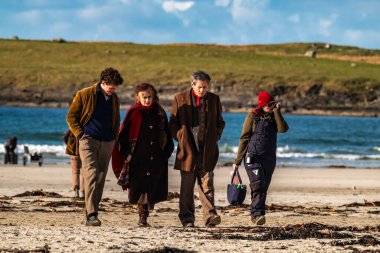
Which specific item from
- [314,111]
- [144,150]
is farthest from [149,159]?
[314,111]

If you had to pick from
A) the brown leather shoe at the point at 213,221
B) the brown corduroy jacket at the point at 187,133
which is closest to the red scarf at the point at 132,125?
the brown corduroy jacket at the point at 187,133

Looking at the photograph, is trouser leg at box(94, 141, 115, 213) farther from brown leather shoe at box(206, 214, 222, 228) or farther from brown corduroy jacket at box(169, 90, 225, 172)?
brown leather shoe at box(206, 214, 222, 228)

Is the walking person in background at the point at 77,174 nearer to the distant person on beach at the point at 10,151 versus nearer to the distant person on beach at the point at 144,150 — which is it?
the distant person on beach at the point at 144,150

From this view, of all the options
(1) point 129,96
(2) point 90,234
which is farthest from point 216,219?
(1) point 129,96

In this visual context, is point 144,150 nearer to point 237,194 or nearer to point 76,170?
point 237,194

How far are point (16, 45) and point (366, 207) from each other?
12505 centimetres

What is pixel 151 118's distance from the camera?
11539 millimetres

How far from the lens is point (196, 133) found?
452 inches

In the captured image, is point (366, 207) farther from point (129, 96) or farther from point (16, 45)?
point (16, 45)

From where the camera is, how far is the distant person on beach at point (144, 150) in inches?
452

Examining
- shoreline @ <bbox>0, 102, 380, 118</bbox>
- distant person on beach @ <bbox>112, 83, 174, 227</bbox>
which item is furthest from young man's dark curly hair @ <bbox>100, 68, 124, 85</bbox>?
shoreline @ <bbox>0, 102, 380, 118</bbox>

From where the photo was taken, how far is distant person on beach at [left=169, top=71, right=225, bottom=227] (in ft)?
37.5

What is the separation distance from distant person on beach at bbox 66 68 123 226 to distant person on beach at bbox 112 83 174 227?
0.50 ft

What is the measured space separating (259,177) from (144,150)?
1527mm
